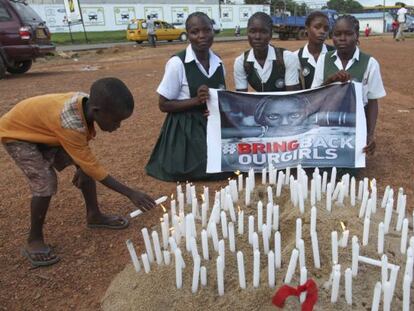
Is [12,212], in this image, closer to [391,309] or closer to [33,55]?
[391,309]

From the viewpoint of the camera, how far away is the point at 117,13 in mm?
40719

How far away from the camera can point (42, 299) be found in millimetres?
2883

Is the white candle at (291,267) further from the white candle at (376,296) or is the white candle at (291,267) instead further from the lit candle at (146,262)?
the lit candle at (146,262)

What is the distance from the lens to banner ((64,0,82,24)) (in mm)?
27212

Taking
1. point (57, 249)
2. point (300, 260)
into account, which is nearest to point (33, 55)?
point (57, 249)

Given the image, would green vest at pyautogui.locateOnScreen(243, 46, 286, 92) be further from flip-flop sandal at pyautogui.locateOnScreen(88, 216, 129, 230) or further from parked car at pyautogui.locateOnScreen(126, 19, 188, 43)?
parked car at pyautogui.locateOnScreen(126, 19, 188, 43)

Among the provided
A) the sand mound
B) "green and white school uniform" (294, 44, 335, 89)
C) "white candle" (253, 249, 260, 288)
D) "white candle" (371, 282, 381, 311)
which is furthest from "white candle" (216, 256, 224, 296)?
"green and white school uniform" (294, 44, 335, 89)

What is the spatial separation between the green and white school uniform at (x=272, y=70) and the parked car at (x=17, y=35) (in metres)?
9.30

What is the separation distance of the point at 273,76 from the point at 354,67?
79cm

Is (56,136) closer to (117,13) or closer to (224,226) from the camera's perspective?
(224,226)

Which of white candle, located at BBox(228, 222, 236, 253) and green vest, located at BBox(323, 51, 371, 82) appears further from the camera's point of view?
green vest, located at BBox(323, 51, 371, 82)

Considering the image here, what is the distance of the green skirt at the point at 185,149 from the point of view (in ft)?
15.3

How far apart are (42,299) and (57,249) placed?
0.59 metres

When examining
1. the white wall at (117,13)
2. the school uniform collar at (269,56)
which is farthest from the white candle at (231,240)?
the white wall at (117,13)
